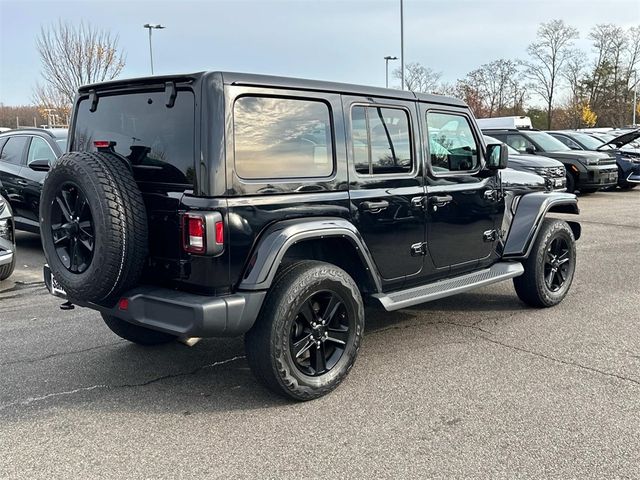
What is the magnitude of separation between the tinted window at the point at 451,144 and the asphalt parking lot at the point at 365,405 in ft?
4.51

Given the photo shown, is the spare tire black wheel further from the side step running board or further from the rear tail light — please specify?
the side step running board

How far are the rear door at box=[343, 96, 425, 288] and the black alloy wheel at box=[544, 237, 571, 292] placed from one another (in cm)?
180

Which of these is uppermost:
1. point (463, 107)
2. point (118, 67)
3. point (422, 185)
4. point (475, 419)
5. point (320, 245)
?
point (118, 67)

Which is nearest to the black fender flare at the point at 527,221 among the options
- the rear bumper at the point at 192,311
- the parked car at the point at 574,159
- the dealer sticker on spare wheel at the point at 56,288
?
the rear bumper at the point at 192,311

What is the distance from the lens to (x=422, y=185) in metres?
4.45

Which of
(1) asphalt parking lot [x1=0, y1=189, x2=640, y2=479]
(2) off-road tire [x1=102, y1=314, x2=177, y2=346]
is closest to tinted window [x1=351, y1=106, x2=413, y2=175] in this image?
(1) asphalt parking lot [x1=0, y1=189, x2=640, y2=479]

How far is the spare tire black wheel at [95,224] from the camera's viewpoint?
3271 mm

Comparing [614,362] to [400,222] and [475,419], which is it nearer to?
[475,419]

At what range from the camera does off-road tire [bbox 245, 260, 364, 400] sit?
11.3ft

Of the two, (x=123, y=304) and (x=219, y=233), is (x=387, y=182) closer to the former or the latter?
(x=219, y=233)

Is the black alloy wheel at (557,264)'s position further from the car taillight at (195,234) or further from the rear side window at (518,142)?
the rear side window at (518,142)

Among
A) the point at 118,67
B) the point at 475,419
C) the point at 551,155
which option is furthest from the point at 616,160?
the point at 118,67

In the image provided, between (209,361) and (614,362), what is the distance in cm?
289

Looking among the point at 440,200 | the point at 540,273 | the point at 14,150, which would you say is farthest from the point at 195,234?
the point at 14,150
